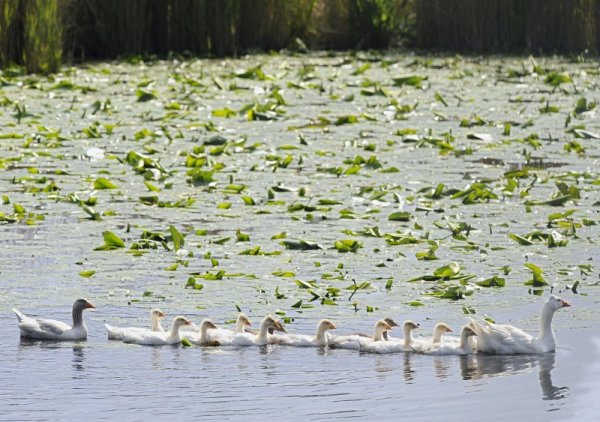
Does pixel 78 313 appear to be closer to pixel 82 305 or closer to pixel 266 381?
pixel 82 305

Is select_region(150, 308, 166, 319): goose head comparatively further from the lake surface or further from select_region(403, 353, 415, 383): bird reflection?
select_region(403, 353, 415, 383): bird reflection

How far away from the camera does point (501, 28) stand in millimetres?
26172

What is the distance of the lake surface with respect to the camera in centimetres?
860

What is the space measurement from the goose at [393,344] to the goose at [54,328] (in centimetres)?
186

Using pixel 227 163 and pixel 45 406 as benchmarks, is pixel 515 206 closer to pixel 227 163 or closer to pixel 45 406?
pixel 227 163

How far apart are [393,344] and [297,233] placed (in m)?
3.23

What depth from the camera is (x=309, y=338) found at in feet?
31.1

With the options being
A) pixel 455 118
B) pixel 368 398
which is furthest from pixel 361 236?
pixel 455 118

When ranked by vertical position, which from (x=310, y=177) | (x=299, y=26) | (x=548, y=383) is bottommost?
(x=548, y=383)

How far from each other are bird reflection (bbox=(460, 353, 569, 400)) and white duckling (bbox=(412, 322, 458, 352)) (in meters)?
0.20

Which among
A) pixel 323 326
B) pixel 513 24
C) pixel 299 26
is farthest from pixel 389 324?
pixel 299 26

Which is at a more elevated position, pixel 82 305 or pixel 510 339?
pixel 82 305

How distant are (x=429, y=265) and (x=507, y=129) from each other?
6.97m

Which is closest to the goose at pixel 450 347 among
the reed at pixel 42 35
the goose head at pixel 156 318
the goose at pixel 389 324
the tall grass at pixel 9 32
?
the goose at pixel 389 324
